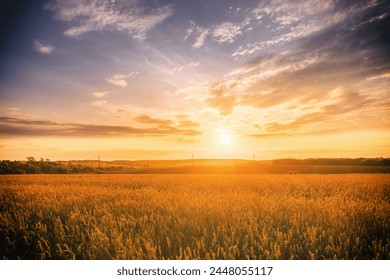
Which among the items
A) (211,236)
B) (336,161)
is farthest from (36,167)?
(336,161)

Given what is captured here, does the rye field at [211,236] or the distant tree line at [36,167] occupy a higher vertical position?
the distant tree line at [36,167]

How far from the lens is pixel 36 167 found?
23453mm

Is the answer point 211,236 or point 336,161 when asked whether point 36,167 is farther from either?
point 336,161

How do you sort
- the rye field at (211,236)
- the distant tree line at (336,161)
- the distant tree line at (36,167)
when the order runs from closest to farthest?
1. the rye field at (211,236)
2. the distant tree line at (36,167)
3. the distant tree line at (336,161)

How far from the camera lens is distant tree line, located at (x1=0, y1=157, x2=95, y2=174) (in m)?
21.3

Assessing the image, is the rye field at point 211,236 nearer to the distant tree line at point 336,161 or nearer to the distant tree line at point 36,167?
the distant tree line at point 36,167

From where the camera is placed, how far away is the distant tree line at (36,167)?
69.9 ft

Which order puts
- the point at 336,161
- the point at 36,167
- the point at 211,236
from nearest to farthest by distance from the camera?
the point at 211,236
the point at 36,167
the point at 336,161

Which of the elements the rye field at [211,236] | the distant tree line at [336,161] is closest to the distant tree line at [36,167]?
the rye field at [211,236]

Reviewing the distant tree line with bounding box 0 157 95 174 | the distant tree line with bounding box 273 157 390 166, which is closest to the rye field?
the distant tree line with bounding box 0 157 95 174

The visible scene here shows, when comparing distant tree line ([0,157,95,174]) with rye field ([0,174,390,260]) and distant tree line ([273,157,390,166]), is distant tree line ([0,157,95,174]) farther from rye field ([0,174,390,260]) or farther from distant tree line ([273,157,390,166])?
distant tree line ([273,157,390,166])

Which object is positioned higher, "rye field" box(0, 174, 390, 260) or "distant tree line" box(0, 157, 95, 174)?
"distant tree line" box(0, 157, 95, 174)
